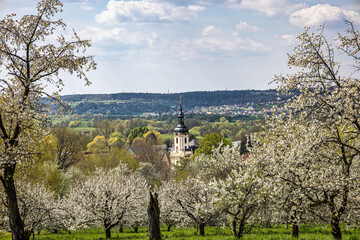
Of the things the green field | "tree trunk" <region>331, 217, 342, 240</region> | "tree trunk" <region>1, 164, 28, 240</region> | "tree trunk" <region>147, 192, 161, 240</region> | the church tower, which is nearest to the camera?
"tree trunk" <region>331, 217, 342, 240</region>

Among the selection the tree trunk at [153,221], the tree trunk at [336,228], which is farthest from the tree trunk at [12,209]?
the tree trunk at [336,228]

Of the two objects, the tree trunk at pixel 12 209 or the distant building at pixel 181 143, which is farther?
the distant building at pixel 181 143

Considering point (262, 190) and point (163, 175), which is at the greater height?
point (262, 190)

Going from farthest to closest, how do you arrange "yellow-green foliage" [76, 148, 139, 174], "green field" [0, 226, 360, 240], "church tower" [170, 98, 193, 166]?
"church tower" [170, 98, 193, 166] < "yellow-green foliage" [76, 148, 139, 174] < "green field" [0, 226, 360, 240]

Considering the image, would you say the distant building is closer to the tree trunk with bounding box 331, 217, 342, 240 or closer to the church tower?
the church tower

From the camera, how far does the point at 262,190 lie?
15.0m

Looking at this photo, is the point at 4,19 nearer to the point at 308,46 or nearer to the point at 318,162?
the point at 308,46

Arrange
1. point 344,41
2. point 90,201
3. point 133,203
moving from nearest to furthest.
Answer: point 344,41 → point 90,201 → point 133,203

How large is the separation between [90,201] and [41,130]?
11.3 metres

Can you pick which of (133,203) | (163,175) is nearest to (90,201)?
(133,203)

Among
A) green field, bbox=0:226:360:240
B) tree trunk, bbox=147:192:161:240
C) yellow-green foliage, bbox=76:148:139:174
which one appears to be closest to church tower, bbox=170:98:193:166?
yellow-green foliage, bbox=76:148:139:174

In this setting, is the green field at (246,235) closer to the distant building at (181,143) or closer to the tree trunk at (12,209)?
the tree trunk at (12,209)

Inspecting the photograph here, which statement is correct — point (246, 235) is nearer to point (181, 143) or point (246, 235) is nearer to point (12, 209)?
point (12, 209)

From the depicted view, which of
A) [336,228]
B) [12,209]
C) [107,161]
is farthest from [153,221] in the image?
[107,161]
